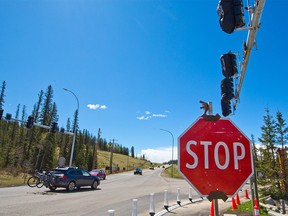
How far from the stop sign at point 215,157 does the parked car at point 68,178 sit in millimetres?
17023

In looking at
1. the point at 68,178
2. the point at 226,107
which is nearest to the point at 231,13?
the point at 226,107

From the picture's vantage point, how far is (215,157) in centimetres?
285

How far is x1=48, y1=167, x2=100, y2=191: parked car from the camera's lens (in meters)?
17.8

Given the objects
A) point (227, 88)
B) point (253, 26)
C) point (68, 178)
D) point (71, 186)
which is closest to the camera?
point (253, 26)

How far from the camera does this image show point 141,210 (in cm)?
1145

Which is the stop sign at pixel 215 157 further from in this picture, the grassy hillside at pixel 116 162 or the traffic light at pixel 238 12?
the grassy hillside at pixel 116 162

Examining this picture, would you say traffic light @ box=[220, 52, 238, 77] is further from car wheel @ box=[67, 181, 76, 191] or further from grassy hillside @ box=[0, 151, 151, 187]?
grassy hillside @ box=[0, 151, 151, 187]

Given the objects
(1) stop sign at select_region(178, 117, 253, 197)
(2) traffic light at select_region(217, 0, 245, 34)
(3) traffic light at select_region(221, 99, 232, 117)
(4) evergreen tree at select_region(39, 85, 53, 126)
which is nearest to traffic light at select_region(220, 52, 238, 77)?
(3) traffic light at select_region(221, 99, 232, 117)

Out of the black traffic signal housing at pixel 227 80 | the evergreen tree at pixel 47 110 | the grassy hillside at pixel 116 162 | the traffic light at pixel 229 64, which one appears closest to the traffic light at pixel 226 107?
the black traffic signal housing at pixel 227 80

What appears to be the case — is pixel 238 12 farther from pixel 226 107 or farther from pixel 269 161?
pixel 269 161

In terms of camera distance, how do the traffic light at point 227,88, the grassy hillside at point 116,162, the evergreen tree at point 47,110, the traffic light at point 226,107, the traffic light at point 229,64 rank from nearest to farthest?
1. the traffic light at point 229,64
2. the traffic light at point 227,88
3. the traffic light at point 226,107
4. the evergreen tree at point 47,110
5. the grassy hillside at point 116,162

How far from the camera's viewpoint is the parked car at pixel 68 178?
58.5 feet

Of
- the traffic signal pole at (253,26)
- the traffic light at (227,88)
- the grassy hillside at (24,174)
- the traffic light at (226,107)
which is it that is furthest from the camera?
the grassy hillside at (24,174)

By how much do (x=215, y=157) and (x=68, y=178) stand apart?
1742 cm
